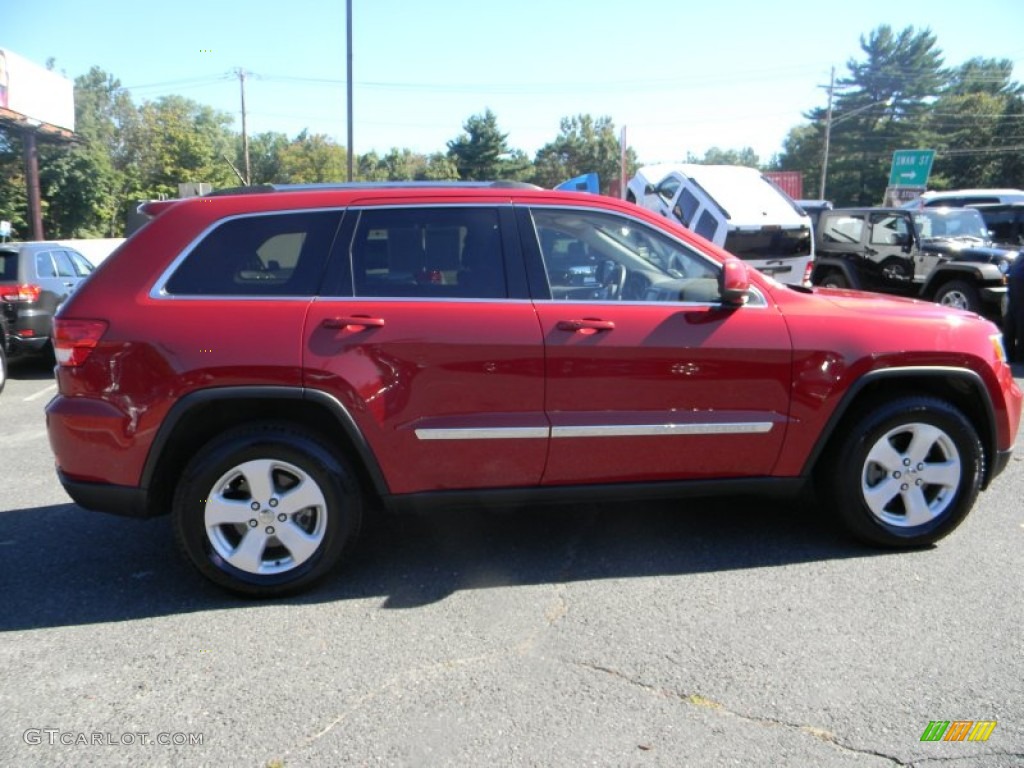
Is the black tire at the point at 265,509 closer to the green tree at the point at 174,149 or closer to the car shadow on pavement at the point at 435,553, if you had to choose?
the car shadow on pavement at the point at 435,553

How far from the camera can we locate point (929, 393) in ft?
12.7

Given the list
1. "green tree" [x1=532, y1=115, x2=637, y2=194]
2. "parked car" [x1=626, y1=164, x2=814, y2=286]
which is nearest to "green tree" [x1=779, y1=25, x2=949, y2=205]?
"green tree" [x1=532, y1=115, x2=637, y2=194]

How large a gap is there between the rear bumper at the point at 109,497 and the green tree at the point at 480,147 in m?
51.9

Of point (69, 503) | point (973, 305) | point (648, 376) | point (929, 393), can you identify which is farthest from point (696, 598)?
point (973, 305)

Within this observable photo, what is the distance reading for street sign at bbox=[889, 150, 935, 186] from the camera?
30125 mm

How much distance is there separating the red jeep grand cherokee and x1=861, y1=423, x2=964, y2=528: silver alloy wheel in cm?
1

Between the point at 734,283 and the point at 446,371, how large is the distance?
1.33 m

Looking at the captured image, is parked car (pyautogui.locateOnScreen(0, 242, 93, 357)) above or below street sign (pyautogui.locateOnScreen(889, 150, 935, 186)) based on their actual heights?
→ below

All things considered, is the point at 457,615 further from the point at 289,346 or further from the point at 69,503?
the point at 69,503

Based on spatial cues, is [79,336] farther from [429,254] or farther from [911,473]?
[911,473]

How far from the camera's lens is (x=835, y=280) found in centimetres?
1271

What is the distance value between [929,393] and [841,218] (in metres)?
9.71

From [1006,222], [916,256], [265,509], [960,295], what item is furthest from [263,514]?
[1006,222]

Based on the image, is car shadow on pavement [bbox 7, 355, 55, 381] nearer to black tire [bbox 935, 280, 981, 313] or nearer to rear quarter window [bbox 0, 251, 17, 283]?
rear quarter window [bbox 0, 251, 17, 283]
